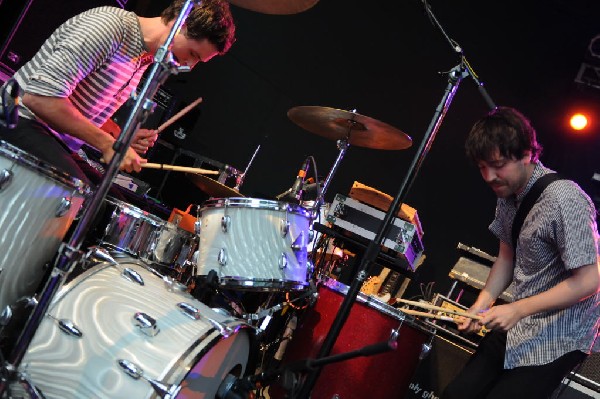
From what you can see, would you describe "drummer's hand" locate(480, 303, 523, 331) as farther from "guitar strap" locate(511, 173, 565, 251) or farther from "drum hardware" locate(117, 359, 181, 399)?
"drum hardware" locate(117, 359, 181, 399)

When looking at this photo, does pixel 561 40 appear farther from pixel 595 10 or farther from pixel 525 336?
pixel 525 336

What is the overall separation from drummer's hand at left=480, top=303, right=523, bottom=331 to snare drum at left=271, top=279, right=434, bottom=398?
65 cm

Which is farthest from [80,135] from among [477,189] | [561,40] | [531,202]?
[561,40]

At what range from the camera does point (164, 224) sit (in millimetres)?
2844

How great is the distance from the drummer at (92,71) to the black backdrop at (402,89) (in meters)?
2.80

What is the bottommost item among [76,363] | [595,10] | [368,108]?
[76,363]

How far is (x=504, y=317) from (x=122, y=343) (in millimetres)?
1362

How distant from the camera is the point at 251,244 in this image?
266 cm

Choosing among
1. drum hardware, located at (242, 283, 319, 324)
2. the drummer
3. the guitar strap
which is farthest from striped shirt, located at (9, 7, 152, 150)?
the guitar strap

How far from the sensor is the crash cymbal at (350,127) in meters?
3.38

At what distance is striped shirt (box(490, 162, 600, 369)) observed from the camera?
2090 millimetres

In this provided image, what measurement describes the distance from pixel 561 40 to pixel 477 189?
1.69 metres

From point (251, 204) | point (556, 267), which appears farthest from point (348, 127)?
point (556, 267)

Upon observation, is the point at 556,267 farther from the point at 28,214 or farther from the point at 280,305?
the point at 28,214
